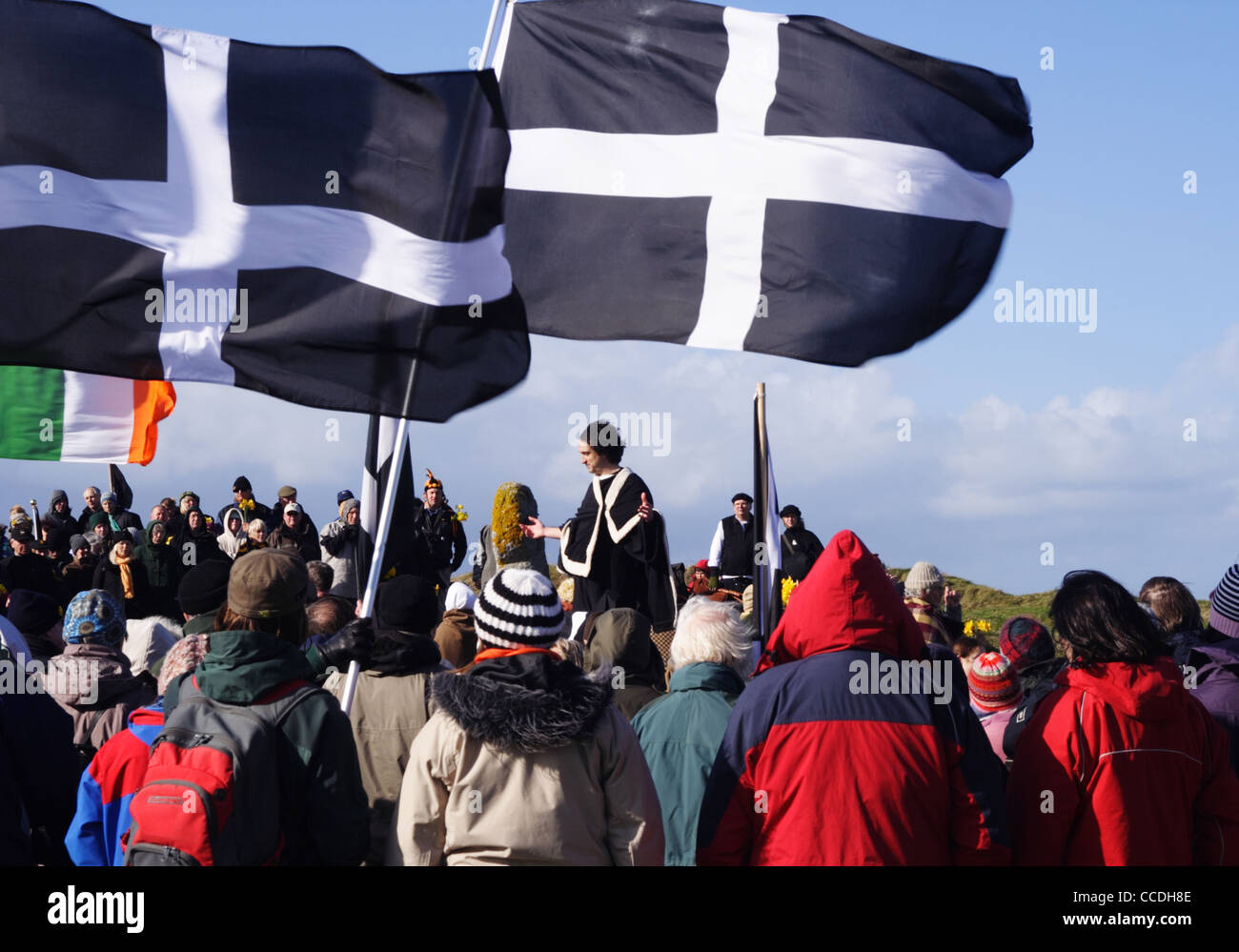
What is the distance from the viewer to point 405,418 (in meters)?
6.43

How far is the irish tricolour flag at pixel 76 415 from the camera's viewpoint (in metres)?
11.1

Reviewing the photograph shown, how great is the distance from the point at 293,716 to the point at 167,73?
13.0 ft

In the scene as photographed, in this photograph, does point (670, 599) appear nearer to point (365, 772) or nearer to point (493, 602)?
point (365, 772)

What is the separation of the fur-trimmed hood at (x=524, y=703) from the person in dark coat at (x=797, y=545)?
42.4 ft

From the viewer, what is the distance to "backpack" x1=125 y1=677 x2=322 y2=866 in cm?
363

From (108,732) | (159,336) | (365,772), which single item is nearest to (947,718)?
(365,772)

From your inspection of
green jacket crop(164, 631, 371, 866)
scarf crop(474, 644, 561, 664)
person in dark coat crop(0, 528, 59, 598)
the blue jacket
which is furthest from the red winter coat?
person in dark coat crop(0, 528, 59, 598)

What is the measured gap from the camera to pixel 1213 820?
4215mm

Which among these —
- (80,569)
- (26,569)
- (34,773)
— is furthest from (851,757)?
(80,569)

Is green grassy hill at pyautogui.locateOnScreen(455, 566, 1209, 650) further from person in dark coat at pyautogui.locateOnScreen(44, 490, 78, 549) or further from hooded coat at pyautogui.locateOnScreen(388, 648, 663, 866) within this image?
hooded coat at pyautogui.locateOnScreen(388, 648, 663, 866)

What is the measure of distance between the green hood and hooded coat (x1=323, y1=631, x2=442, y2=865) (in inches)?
50.5

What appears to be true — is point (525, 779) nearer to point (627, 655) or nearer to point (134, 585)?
point (627, 655)

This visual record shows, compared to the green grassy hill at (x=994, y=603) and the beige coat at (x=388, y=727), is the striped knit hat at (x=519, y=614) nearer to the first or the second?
the beige coat at (x=388, y=727)

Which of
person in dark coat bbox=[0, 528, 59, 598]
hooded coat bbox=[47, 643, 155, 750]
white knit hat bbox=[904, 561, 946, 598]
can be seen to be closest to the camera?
hooded coat bbox=[47, 643, 155, 750]
